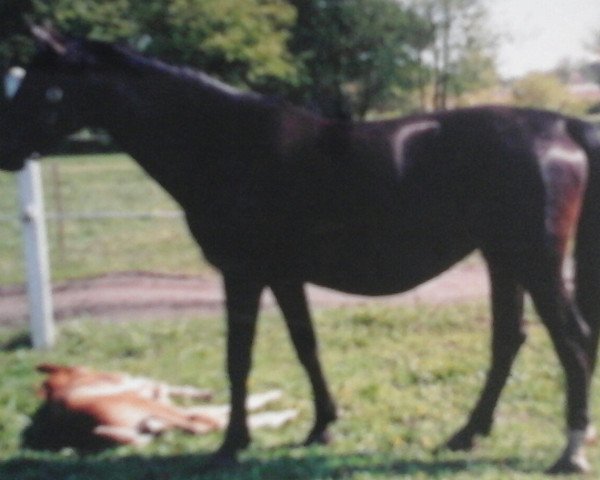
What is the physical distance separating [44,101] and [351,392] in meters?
2.54

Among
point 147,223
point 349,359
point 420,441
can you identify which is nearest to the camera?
point 420,441

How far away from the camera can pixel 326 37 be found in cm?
865

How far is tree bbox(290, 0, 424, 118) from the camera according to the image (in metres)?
7.59

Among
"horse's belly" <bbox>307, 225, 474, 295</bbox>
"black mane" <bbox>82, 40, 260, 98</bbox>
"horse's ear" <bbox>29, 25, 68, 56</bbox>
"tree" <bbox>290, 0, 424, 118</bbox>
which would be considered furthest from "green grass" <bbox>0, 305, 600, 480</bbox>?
"tree" <bbox>290, 0, 424, 118</bbox>

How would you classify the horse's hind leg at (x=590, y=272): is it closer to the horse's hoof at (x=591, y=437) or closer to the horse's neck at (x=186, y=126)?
the horse's hoof at (x=591, y=437)

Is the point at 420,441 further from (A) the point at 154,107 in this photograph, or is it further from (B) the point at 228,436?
(A) the point at 154,107

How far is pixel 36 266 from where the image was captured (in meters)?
6.59

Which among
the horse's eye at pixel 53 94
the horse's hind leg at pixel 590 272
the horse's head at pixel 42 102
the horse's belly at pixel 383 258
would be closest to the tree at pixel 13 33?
the horse's head at pixel 42 102

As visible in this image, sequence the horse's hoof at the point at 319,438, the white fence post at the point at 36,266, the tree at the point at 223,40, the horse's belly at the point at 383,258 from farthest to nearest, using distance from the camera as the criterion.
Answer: the white fence post at the point at 36,266 → the tree at the point at 223,40 → the horse's hoof at the point at 319,438 → the horse's belly at the point at 383,258

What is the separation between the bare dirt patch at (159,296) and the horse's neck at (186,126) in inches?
149

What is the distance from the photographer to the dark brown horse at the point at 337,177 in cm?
361

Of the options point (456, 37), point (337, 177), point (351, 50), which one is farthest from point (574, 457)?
point (351, 50)

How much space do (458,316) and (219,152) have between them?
3619 millimetres

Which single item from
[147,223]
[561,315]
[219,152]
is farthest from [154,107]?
[147,223]
